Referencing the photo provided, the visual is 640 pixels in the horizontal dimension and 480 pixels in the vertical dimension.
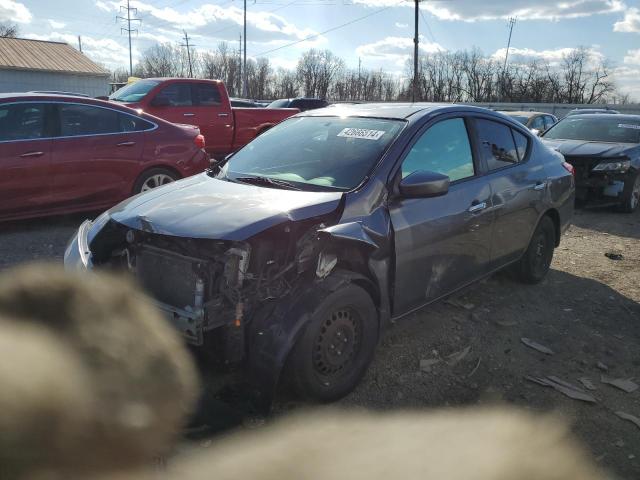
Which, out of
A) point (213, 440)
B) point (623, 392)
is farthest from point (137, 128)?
point (623, 392)

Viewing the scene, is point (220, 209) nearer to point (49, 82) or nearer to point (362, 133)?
point (362, 133)

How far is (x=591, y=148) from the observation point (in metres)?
9.30

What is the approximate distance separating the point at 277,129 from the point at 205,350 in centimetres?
223

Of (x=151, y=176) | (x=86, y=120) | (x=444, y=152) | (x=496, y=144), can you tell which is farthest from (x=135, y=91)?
(x=444, y=152)

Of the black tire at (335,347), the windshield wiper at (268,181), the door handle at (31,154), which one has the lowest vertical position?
the black tire at (335,347)

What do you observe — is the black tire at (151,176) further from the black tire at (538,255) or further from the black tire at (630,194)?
the black tire at (630,194)

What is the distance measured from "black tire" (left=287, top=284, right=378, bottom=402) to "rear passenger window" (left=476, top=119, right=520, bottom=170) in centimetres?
187

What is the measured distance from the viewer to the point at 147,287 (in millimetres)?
3240

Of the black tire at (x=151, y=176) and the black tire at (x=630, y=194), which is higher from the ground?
the black tire at (x=151, y=176)

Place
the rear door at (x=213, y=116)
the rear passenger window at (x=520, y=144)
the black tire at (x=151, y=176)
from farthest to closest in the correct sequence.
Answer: the rear door at (x=213, y=116), the black tire at (x=151, y=176), the rear passenger window at (x=520, y=144)

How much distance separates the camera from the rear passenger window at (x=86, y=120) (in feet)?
21.7

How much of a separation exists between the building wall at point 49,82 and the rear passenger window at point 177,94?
906 inches

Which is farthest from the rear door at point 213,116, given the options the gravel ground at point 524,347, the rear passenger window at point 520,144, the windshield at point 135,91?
the rear passenger window at point 520,144

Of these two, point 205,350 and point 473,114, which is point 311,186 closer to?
point 205,350
